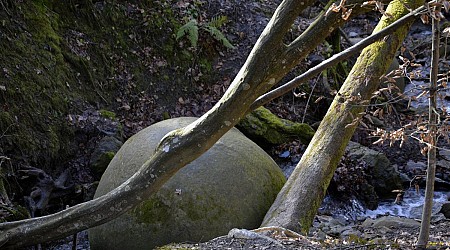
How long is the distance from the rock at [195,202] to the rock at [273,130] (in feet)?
9.10

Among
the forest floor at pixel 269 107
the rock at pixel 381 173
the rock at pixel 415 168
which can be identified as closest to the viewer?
the forest floor at pixel 269 107

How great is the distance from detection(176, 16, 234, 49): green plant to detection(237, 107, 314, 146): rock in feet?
6.02

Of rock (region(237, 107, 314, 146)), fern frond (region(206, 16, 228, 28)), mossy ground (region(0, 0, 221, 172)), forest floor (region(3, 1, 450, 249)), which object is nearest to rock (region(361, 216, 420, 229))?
forest floor (region(3, 1, 450, 249))

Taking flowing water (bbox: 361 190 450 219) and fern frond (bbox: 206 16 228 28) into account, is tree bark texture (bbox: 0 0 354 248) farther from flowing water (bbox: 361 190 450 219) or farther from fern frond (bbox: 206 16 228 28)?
fern frond (bbox: 206 16 228 28)

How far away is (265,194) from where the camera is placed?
533cm

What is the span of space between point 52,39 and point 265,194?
4.64 meters

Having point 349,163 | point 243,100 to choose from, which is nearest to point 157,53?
point 349,163

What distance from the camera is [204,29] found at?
9.72 metres

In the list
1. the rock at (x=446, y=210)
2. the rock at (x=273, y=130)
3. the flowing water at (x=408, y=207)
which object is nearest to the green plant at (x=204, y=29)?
the rock at (x=273, y=130)

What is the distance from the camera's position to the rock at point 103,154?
704 centimetres

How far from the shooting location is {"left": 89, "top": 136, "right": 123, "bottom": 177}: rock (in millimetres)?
7039

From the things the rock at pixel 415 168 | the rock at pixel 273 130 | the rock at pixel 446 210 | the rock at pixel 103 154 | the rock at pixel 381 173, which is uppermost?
the rock at pixel 103 154

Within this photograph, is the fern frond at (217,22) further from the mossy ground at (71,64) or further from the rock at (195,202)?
the rock at (195,202)

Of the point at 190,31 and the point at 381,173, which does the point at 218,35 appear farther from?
the point at 381,173
